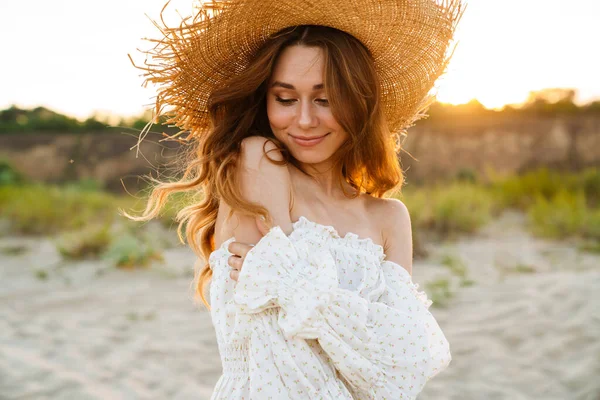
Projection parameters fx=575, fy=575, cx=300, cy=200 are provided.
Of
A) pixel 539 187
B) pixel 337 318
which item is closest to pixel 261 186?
pixel 337 318

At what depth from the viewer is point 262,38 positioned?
2211mm

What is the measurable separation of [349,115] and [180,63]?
660mm

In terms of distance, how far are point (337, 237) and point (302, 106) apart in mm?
484

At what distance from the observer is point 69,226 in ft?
31.1

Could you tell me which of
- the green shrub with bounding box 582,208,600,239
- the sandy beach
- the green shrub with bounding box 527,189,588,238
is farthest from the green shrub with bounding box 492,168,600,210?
the sandy beach

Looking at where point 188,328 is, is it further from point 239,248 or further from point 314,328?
point 314,328

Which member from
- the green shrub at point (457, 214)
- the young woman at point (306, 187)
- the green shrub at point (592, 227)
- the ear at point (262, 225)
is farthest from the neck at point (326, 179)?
the green shrub at point (592, 227)

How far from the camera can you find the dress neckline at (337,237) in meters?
1.99

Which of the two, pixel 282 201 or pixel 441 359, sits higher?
pixel 282 201

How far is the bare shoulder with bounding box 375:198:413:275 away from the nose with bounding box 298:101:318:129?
0.51 meters

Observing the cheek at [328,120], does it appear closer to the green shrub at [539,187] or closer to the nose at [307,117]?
the nose at [307,117]

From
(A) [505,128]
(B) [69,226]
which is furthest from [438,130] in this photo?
(B) [69,226]

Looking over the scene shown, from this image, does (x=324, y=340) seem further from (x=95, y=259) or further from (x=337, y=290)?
(x=95, y=259)

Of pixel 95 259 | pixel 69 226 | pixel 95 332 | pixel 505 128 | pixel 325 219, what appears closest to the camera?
pixel 325 219
